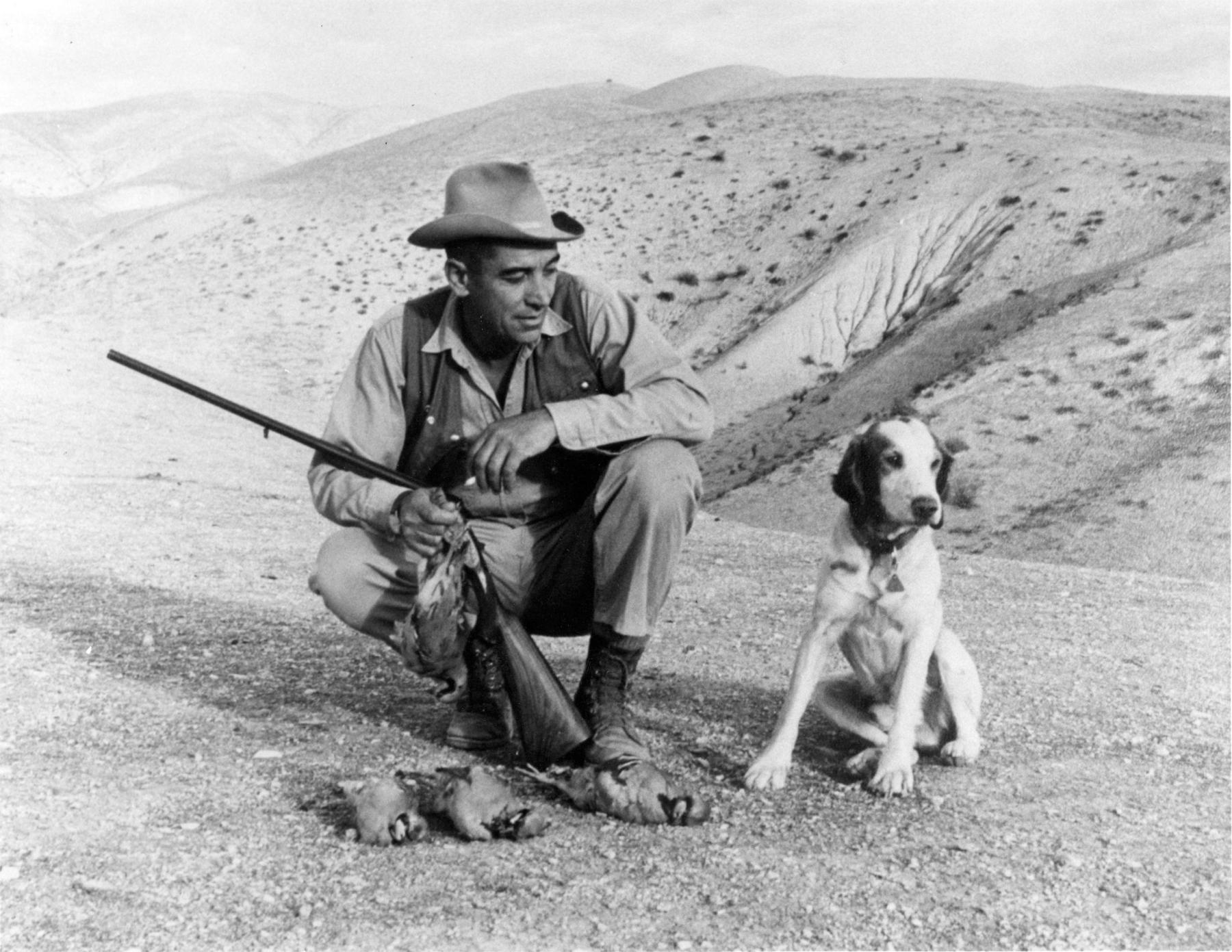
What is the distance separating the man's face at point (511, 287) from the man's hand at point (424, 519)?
0.58 metres

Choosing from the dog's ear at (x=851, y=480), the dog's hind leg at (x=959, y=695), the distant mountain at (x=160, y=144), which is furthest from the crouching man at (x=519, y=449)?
the distant mountain at (x=160, y=144)

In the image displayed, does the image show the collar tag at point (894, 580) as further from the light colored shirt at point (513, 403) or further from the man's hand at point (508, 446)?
the man's hand at point (508, 446)

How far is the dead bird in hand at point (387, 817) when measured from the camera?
11.4 feet

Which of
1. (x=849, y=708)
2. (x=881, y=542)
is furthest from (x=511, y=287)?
(x=849, y=708)

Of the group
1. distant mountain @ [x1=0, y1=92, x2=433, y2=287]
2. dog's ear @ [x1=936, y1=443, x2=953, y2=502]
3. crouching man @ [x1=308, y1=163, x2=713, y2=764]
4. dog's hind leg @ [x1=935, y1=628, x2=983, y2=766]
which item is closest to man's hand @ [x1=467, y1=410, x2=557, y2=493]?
crouching man @ [x1=308, y1=163, x2=713, y2=764]

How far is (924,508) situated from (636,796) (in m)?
1.20

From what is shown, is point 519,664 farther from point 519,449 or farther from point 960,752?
point 960,752

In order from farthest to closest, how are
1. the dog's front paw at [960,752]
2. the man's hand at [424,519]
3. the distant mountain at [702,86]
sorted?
the distant mountain at [702,86] → the dog's front paw at [960,752] → the man's hand at [424,519]

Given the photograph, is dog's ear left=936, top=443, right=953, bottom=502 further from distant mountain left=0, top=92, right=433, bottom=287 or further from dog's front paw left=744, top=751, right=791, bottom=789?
distant mountain left=0, top=92, right=433, bottom=287

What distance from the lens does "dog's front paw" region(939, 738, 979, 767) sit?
4.34m

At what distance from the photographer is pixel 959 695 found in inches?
171

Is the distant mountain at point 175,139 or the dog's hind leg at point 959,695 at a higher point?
the distant mountain at point 175,139

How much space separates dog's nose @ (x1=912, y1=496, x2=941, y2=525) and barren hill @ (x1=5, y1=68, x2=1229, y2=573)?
28.9ft

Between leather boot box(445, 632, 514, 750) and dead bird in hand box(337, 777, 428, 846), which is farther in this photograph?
leather boot box(445, 632, 514, 750)
